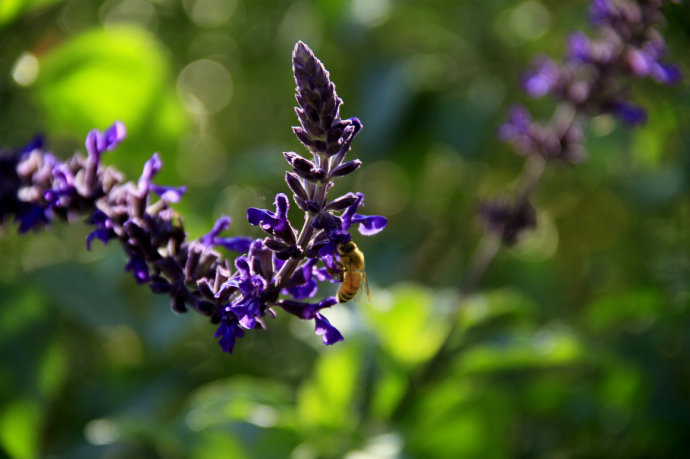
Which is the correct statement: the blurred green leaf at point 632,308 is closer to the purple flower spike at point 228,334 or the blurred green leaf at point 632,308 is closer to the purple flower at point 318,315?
the purple flower at point 318,315

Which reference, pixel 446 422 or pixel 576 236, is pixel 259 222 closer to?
pixel 446 422

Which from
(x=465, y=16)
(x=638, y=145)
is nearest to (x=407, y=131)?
(x=465, y=16)

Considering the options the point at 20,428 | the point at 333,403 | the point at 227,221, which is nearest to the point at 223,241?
the point at 227,221

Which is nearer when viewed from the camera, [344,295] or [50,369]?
[344,295]

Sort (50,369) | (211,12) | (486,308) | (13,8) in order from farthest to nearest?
(211,12)
(486,308)
(50,369)
(13,8)

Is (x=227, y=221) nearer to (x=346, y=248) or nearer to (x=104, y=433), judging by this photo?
(x=346, y=248)

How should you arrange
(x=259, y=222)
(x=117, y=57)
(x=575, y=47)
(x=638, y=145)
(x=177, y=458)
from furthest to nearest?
(x=638, y=145)
(x=117, y=57)
(x=177, y=458)
(x=575, y=47)
(x=259, y=222)

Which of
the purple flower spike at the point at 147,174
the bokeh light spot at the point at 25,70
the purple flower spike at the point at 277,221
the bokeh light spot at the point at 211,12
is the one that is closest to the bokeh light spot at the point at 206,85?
the bokeh light spot at the point at 211,12
